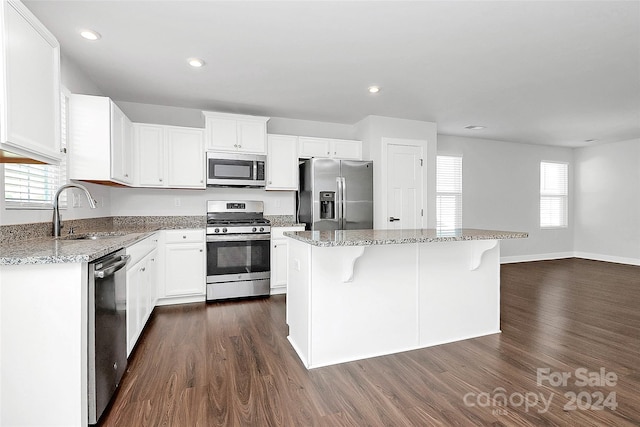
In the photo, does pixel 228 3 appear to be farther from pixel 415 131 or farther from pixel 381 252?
pixel 415 131

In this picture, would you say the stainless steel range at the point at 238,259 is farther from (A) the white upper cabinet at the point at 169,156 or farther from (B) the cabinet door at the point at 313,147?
(B) the cabinet door at the point at 313,147

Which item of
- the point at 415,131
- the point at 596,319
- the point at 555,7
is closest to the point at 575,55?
the point at 555,7

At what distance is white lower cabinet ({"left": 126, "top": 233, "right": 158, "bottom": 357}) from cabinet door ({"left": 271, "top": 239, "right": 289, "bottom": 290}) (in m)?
1.36

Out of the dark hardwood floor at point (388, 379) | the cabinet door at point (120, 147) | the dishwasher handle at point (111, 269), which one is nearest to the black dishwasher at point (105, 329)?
the dishwasher handle at point (111, 269)

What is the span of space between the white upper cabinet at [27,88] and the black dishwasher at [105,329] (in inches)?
27.6

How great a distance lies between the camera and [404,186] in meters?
4.78

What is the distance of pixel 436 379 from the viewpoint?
210cm

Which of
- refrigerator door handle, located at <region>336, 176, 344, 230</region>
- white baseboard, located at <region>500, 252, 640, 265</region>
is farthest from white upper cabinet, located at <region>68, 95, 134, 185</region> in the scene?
white baseboard, located at <region>500, 252, 640, 265</region>

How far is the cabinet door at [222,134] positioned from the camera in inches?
156

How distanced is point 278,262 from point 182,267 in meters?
1.15

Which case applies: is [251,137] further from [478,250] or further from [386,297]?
[478,250]

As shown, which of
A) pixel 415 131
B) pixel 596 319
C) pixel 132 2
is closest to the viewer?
pixel 132 2

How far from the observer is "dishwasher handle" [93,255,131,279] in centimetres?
164

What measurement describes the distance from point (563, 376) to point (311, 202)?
301cm
